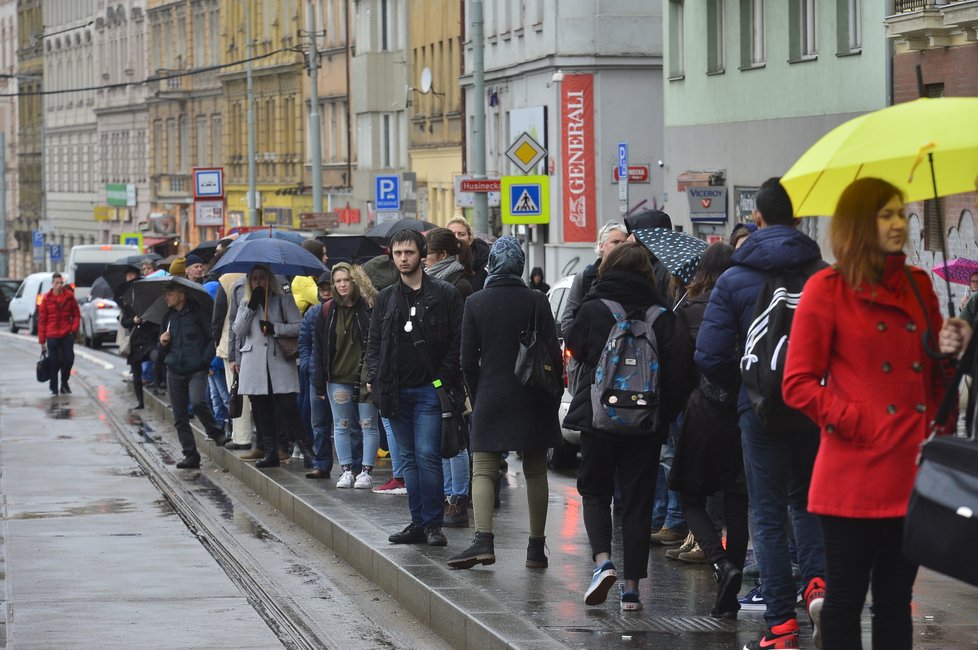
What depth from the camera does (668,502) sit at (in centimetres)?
1244

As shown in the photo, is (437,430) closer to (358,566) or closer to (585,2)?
(358,566)

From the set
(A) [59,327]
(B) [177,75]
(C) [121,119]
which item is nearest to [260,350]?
(A) [59,327]

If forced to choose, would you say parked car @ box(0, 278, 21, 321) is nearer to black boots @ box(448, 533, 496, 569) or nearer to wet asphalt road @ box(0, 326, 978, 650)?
wet asphalt road @ box(0, 326, 978, 650)

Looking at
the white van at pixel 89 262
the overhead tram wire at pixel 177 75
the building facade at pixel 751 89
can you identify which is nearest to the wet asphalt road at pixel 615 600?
the building facade at pixel 751 89

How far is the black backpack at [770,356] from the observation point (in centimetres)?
778

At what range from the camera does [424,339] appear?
11.9 m

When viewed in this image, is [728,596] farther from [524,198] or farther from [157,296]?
[524,198]

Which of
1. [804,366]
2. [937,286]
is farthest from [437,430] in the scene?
[937,286]

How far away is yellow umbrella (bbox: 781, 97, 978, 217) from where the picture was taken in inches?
260

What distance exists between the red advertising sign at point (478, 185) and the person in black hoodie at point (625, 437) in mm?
21580

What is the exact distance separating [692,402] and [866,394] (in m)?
3.32

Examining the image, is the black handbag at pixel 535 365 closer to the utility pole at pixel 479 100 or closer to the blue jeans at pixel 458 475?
the blue jeans at pixel 458 475

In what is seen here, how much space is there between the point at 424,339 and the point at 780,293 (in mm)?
4291

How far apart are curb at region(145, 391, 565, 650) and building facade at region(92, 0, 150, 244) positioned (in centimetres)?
7727
